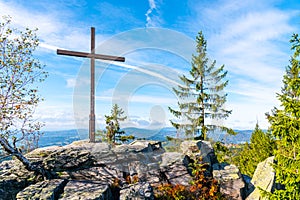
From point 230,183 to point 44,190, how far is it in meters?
6.91

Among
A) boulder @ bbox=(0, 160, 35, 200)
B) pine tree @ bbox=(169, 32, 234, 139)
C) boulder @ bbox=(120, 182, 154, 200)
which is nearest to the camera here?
boulder @ bbox=(120, 182, 154, 200)

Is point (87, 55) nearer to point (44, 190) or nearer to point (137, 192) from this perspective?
point (44, 190)

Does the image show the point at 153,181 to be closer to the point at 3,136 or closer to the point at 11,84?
the point at 3,136

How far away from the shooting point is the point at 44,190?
7.59 metres

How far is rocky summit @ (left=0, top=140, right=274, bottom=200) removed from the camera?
7.77m

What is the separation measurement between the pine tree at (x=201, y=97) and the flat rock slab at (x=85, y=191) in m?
11.9

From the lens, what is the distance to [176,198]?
8.38 metres

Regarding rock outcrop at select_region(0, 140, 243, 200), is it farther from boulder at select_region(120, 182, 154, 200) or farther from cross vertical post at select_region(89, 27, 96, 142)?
cross vertical post at select_region(89, 27, 96, 142)

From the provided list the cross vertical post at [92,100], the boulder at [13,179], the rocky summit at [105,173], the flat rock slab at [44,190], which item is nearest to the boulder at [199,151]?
the rocky summit at [105,173]

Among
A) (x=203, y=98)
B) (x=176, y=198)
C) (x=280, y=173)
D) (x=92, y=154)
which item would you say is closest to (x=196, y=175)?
(x=176, y=198)

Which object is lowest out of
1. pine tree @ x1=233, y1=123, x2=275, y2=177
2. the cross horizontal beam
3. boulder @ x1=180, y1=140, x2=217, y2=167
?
pine tree @ x1=233, y1=123, x2=275, y2=177

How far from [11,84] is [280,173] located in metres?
9.16

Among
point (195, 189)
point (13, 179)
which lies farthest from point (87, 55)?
point (195, 189)

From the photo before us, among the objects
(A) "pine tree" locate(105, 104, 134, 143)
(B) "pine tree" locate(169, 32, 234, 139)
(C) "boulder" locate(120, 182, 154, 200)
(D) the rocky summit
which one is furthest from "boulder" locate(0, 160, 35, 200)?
(B) "pine tree" locate(169, 32, 234, 139)
